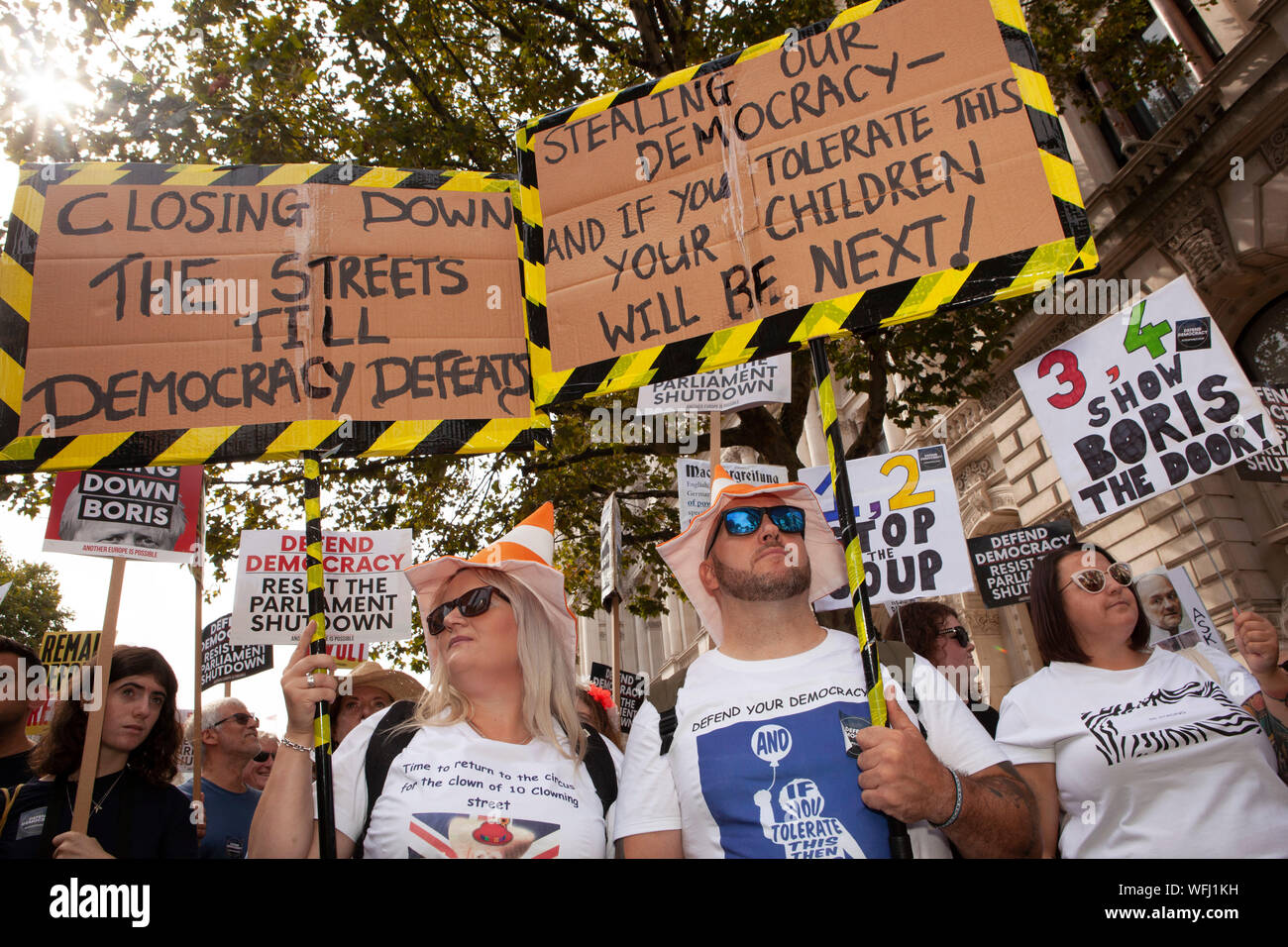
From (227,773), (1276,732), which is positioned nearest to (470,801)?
(1276,732)

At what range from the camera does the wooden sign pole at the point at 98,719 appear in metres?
3.34

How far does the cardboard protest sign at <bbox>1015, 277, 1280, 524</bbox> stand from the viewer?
4.69 meters

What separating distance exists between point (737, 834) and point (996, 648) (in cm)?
1469

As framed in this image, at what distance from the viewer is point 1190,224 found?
1130 centimetres

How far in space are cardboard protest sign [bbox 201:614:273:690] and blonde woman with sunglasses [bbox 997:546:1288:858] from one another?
22.7ft

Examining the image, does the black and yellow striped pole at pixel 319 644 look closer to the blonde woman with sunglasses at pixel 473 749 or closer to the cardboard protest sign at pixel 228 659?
the blonde woman with sunglasses at pixel 473 749

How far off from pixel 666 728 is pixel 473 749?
0.61 m

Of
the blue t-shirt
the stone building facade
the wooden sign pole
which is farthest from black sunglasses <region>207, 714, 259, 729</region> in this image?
the stone building facade

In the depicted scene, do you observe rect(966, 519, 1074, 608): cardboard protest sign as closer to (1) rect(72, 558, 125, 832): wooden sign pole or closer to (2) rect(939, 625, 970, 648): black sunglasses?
(2) rect(939, 625, 970, 648): black sunglasses

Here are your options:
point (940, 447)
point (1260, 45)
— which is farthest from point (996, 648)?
point (940, 447)

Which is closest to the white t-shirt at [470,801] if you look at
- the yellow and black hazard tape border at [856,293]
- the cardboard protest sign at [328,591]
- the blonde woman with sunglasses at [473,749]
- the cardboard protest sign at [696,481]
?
the blonde woman with sunglasses at [473,749]

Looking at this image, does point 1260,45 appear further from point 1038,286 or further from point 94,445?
point 94,445

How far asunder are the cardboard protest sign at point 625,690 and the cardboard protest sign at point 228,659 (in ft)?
10.3

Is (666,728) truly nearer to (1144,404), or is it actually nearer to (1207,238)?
(1144,404)
